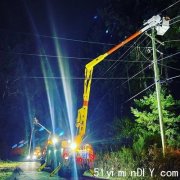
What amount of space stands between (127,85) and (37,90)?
2042 centimetres

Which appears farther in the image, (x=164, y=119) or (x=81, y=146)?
(x=164, y=119)

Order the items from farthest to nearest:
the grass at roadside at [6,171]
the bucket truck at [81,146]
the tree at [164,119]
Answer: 1. the tree at [164,119]
2. the grass at roadside at [6,171]
3. the bucket truck at [81,146]

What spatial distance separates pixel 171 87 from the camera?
30906mm

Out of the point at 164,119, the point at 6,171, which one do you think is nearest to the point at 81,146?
the point at 164,119

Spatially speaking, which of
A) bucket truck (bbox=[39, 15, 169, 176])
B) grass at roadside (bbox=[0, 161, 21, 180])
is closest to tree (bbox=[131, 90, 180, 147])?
bucket truck (bbox=[39, 15, 169, 176])

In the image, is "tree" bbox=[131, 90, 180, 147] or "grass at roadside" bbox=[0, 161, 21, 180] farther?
"tree" bbox=[131, 90, 180, 147]

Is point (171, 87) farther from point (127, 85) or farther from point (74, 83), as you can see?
point (74, 83)

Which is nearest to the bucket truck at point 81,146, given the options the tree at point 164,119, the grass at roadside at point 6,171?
the grass at roadside at point 6,171

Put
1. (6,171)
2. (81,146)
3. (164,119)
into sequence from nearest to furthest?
(81,146) → (164,119) → (6,171)

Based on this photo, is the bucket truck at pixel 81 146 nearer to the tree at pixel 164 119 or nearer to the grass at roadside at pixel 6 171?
the grass at roadside at pixel 6 171

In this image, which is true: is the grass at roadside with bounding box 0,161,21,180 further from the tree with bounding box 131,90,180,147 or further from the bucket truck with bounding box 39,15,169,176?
the tree with bounding box 131,90,180,147

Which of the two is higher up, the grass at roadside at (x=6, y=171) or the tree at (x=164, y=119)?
the tree at (x=164, y=119)

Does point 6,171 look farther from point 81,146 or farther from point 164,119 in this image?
point 164,119

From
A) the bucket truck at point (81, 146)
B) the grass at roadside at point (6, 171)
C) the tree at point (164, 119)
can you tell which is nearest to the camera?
the bucket truck at point (81, 146)
